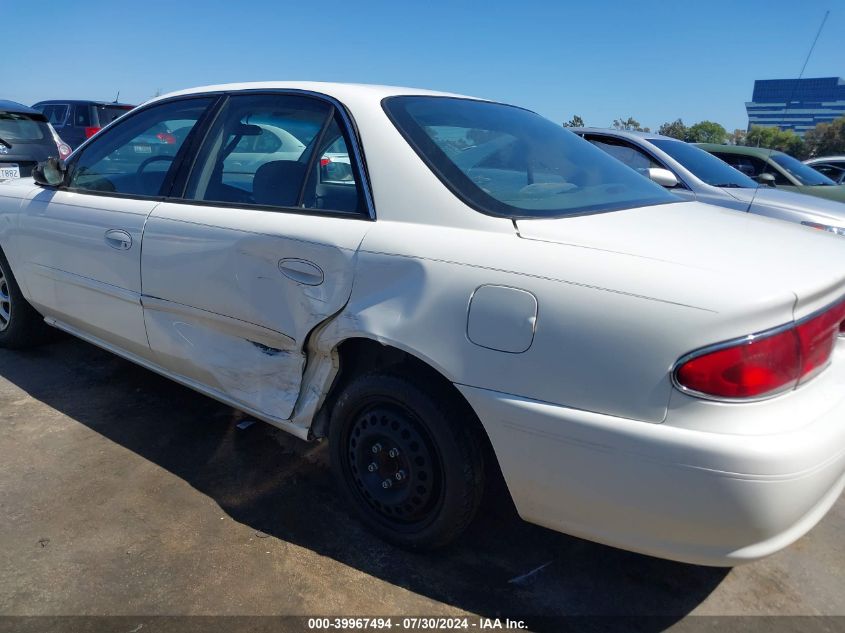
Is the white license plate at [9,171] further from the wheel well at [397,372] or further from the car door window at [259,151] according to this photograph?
the wheel well at [397,372]

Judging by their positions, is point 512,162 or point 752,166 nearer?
point 512,162

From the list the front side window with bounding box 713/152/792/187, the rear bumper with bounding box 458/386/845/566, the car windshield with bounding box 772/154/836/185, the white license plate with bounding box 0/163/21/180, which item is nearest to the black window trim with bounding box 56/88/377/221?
the rear bumper with bounding box 458/386/845/566

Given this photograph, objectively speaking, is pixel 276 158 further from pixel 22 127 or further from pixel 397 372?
pixel 22 127

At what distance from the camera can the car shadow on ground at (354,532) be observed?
2.18 m

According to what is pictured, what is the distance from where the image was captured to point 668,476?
1.69 meters

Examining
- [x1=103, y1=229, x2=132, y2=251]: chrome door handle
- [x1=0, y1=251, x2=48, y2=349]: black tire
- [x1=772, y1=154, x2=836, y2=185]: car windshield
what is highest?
[x1=103, y1=229, x2=132, y2=251]: chrome door handle

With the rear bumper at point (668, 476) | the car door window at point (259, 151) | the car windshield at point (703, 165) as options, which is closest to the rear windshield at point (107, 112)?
the car windshield at point (703, 165)

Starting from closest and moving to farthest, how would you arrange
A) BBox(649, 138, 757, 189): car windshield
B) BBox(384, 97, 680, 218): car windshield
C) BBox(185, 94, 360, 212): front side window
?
BBox(384, 97, 680, 218): car windshield, BBox(185, 94, 360, 212): front side window, BBox(649, 138, 757, 189): car windshield

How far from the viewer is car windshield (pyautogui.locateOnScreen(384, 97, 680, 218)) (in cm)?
222

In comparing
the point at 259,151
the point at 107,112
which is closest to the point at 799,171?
the point at 259,151

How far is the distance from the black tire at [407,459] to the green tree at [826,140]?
25371mm

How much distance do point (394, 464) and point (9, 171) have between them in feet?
24.5

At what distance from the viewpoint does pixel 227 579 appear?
2215 millimetres

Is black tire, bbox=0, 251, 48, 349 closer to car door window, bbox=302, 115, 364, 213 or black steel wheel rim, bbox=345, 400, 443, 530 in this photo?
car door window, bbox=302, 115, 364, 213
